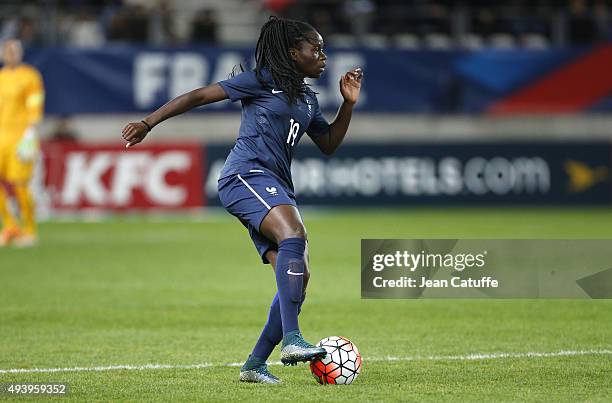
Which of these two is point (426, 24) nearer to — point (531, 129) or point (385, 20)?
point (385, 20)

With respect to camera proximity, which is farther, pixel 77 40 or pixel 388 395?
pixel 77 40

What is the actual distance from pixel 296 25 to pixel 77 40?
18688 mm

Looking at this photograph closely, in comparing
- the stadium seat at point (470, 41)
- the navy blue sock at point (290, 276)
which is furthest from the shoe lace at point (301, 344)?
the stadium seat at point (470, 41)

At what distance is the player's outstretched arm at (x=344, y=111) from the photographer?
285 inches

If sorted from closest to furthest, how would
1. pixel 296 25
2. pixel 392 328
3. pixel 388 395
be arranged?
pixel 388 395, pixel 296 25, pixel 392 328

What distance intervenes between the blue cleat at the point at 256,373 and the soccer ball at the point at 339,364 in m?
0.31

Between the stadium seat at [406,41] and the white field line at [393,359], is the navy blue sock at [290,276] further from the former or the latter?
the stadium seat at [406,41]

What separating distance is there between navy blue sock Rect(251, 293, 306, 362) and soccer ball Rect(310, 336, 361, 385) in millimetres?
263

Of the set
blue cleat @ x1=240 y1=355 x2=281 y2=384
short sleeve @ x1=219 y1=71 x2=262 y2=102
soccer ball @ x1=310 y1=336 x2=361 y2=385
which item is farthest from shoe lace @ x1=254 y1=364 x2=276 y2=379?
short sleeve @ x1=219 y1=71 x2=262 y2=102

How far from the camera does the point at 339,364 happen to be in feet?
22.7

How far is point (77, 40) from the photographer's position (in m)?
25.0

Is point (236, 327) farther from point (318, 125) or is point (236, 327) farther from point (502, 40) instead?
point (502, 40)

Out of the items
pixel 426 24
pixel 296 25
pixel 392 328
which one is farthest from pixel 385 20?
pixel 296 25

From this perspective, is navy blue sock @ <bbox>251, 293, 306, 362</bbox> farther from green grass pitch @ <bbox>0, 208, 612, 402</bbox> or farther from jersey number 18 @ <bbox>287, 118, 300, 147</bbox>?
jersey number 18 @ <bbox>287, 118, 300, 147</bbox>
